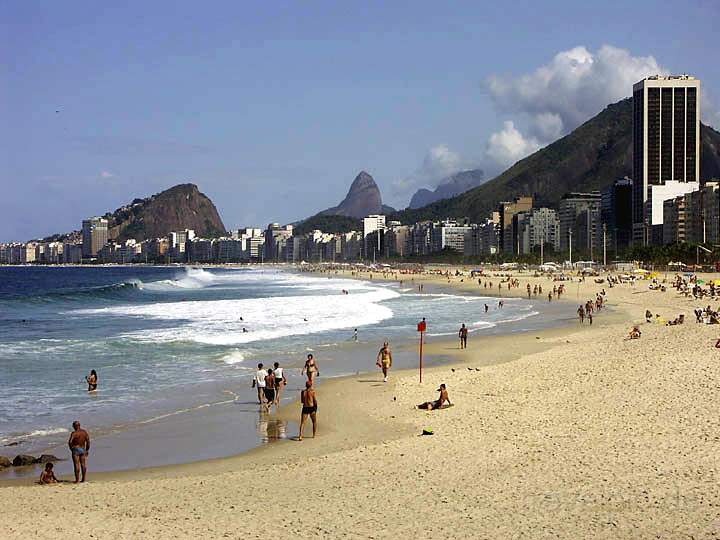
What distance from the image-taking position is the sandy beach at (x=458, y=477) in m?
7.84

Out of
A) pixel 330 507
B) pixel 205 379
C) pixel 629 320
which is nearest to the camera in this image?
pixel 330 507

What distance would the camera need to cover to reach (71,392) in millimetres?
17422

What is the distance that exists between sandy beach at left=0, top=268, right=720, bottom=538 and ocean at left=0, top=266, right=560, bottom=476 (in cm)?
182

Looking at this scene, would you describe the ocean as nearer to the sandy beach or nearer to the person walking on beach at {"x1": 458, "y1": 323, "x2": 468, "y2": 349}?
the sandy beach

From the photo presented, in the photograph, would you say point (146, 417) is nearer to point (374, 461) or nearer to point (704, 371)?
point (374, 461)

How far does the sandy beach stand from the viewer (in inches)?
309

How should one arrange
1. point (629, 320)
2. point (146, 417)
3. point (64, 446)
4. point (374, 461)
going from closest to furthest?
point (374, 461)
point (64, 446)
point (146, 417)
point (629, 320)

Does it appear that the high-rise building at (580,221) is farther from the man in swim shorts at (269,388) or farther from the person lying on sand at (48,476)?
the person lying on sand at (48,476)

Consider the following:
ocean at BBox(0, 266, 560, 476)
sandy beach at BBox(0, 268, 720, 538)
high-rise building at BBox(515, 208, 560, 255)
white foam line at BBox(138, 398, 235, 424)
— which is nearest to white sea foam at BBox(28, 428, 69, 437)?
ocean at BBox(0, 266, 560, 476)

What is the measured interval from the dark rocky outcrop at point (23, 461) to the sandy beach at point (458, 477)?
3.71 feet

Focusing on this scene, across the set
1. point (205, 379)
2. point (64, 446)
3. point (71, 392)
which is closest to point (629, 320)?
point (205, 379)

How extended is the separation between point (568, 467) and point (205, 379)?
11523 mm

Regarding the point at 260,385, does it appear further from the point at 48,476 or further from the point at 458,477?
the point at 458,477

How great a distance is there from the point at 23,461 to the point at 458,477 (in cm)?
647
